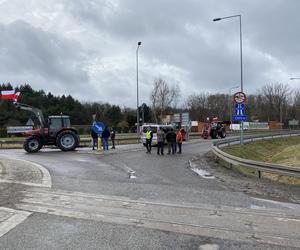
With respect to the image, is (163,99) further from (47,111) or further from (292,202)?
(292,202)

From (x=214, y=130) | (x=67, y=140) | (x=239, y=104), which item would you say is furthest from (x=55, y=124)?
(x=214, y=130)

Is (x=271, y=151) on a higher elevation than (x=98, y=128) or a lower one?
lower

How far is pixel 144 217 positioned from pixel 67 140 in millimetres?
21004

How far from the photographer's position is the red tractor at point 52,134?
2747 cm

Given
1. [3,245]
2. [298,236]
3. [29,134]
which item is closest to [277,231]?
[298,236]

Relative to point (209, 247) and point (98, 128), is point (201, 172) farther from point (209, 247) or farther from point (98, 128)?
point (98, 128)

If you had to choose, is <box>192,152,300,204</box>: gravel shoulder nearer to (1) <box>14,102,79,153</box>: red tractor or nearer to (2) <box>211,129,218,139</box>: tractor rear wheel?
(1) <box>14,102,79,153</box>: red tractor

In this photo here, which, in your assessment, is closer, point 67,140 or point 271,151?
point 67,140

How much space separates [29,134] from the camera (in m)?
27.6

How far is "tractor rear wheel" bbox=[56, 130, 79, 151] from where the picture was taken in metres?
27.5

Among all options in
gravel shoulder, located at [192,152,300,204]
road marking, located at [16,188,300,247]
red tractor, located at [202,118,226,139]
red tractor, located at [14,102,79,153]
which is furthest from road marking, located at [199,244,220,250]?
red tractor, located at [202,118,226,139]

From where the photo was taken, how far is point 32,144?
27.5 metres

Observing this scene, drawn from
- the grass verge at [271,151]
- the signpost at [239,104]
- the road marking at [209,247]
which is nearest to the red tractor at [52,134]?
the grass verge at [271,151]

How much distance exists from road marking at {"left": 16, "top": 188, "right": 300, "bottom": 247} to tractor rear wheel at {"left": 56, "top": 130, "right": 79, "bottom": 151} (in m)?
18.1
